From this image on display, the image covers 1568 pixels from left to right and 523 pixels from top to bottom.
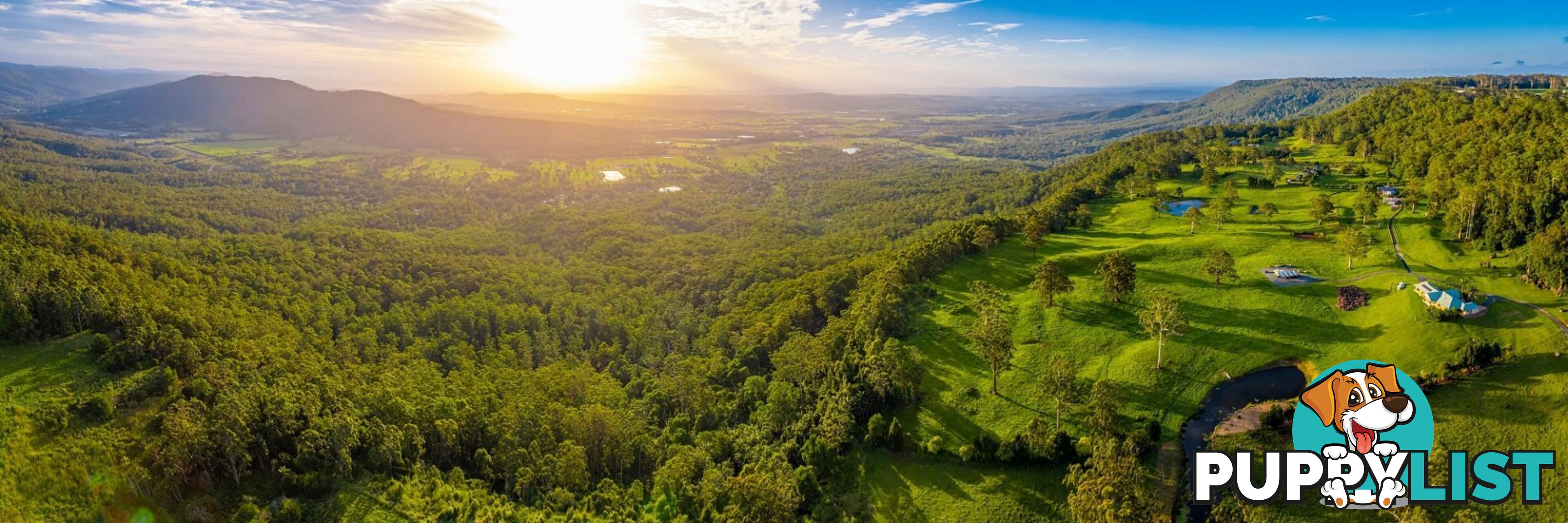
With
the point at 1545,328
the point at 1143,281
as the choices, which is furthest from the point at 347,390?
the point at 1545,328

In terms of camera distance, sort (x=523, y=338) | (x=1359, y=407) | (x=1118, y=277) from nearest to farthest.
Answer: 1. (x=1359, y=407)
2. (x=1118, y=277)
3. (x=523, y=338)

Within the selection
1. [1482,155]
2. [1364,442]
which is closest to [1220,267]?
[1364,442]

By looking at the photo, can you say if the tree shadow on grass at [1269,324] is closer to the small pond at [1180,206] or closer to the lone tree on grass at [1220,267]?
the lone tree on grass at [1220,267]

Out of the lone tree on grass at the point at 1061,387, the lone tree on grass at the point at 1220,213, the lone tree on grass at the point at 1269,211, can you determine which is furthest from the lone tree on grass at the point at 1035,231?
the lone tree on grass at the point at 1061,387

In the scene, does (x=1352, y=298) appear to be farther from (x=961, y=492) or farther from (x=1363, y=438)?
(x=961, y=492)

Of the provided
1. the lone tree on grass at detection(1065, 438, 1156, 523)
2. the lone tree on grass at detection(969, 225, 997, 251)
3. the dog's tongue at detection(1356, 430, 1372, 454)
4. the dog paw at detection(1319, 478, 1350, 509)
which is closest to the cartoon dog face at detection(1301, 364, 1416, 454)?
the dog's tongue at detection(1356, 430, 1372, 454)
